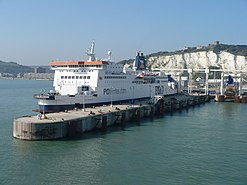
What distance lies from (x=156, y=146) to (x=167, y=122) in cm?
1251

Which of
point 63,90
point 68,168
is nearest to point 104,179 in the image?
point 68,168

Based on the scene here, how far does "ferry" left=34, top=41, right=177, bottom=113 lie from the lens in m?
36.0

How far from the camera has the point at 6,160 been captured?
2130 cm

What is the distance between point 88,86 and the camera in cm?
4066

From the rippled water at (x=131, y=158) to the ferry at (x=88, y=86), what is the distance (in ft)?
18.9

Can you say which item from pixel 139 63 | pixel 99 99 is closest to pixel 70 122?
pixel 99 99

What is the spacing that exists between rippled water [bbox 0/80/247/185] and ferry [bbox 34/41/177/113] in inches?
227

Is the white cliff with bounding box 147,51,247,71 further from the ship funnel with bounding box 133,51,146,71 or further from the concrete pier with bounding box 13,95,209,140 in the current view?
the concrete pier with bounding box 13,95,209,140

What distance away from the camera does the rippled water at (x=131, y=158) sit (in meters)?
18.5

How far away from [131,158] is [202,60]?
14442 cm

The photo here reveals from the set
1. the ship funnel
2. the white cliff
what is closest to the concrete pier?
the ship funnel

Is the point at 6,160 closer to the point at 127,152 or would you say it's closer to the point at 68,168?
the point at 68,168

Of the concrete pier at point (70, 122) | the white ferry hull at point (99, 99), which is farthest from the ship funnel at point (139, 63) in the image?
the concrete pier at point (70, 122)

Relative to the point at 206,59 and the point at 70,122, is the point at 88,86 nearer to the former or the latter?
the point at 70,122
